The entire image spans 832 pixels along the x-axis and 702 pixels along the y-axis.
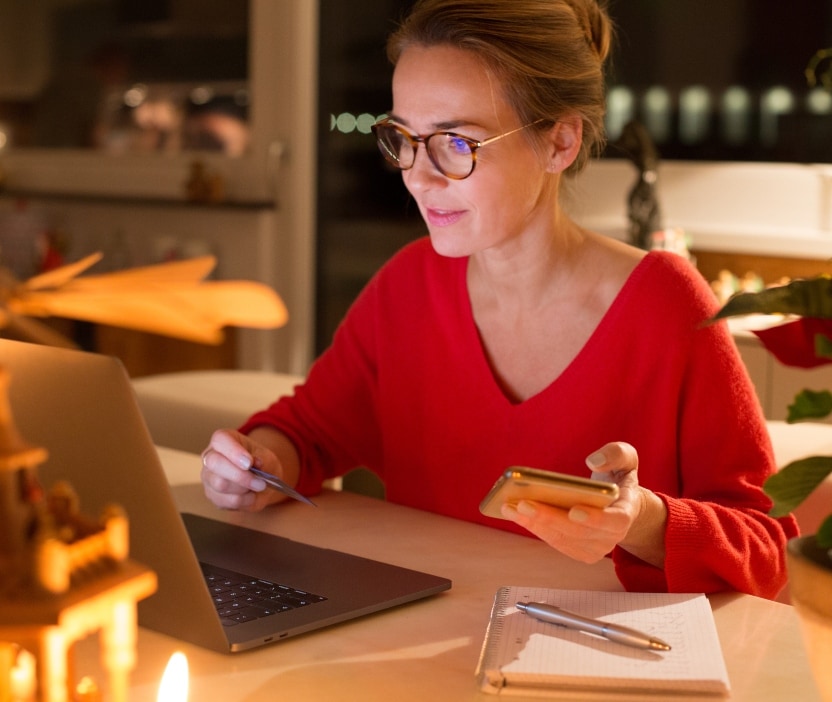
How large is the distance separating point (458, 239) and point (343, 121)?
2457mm

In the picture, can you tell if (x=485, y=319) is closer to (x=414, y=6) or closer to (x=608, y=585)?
(x=414, y=6)

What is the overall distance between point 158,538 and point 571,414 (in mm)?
690

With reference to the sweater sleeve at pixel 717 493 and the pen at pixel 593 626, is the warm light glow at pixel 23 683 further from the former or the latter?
the sweater sleeve at pixel 717 493

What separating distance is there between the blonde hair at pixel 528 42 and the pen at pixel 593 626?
0.70m

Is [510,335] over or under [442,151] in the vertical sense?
under

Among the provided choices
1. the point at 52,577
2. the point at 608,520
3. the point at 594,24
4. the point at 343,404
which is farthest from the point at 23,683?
the point at 594,24

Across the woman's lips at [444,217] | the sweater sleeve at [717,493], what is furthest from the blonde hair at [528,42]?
the sweater sleeve at [717,493]

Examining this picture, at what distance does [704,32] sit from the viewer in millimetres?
3166

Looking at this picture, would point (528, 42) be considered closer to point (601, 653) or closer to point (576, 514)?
point (576, 514)

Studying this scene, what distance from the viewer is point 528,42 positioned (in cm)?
146

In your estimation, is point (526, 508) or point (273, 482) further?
point (273, 482)

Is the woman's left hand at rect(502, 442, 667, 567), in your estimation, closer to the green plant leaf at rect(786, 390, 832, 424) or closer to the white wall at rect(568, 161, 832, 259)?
the green plant leaf at rect(786, 390, 832, 424)

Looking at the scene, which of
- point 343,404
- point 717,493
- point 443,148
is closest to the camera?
point 717,493

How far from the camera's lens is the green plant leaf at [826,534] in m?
0.74
